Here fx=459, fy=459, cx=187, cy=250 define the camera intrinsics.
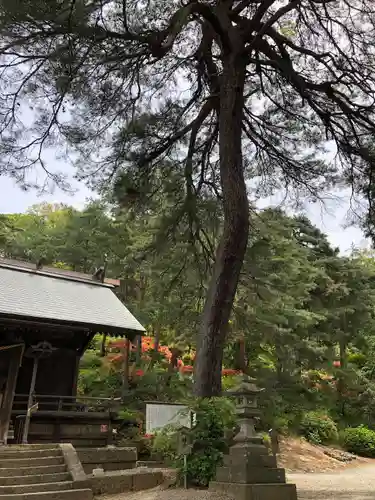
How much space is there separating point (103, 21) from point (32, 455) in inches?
249

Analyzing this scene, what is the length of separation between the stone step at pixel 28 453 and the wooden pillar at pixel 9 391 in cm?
61

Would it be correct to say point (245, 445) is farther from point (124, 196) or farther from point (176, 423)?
point (124, 196)

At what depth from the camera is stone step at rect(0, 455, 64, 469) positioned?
21.1 ft

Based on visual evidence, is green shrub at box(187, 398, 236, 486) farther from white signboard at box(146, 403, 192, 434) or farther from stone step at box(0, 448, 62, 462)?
stone step at box(0, 448, 62, 462)

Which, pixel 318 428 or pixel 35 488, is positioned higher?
pixel 318 428

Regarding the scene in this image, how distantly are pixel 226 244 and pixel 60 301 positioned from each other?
4.74 meters

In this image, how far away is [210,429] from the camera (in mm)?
6109

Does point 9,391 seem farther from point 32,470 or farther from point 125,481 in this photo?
point 125,481

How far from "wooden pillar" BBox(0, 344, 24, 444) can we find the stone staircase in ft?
2.05

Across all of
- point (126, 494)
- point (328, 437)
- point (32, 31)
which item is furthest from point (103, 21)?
point (328, 437)

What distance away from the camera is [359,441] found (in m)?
16.3

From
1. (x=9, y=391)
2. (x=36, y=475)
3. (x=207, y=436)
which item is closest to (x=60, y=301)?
(x=9, y=391)

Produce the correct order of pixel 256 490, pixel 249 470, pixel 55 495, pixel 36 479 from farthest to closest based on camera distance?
pixel 36 479, pixel 55 495, pixel 249 470, pixel 256 490

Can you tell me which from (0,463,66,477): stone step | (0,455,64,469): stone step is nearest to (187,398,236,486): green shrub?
(0,463,66,477): stone step
